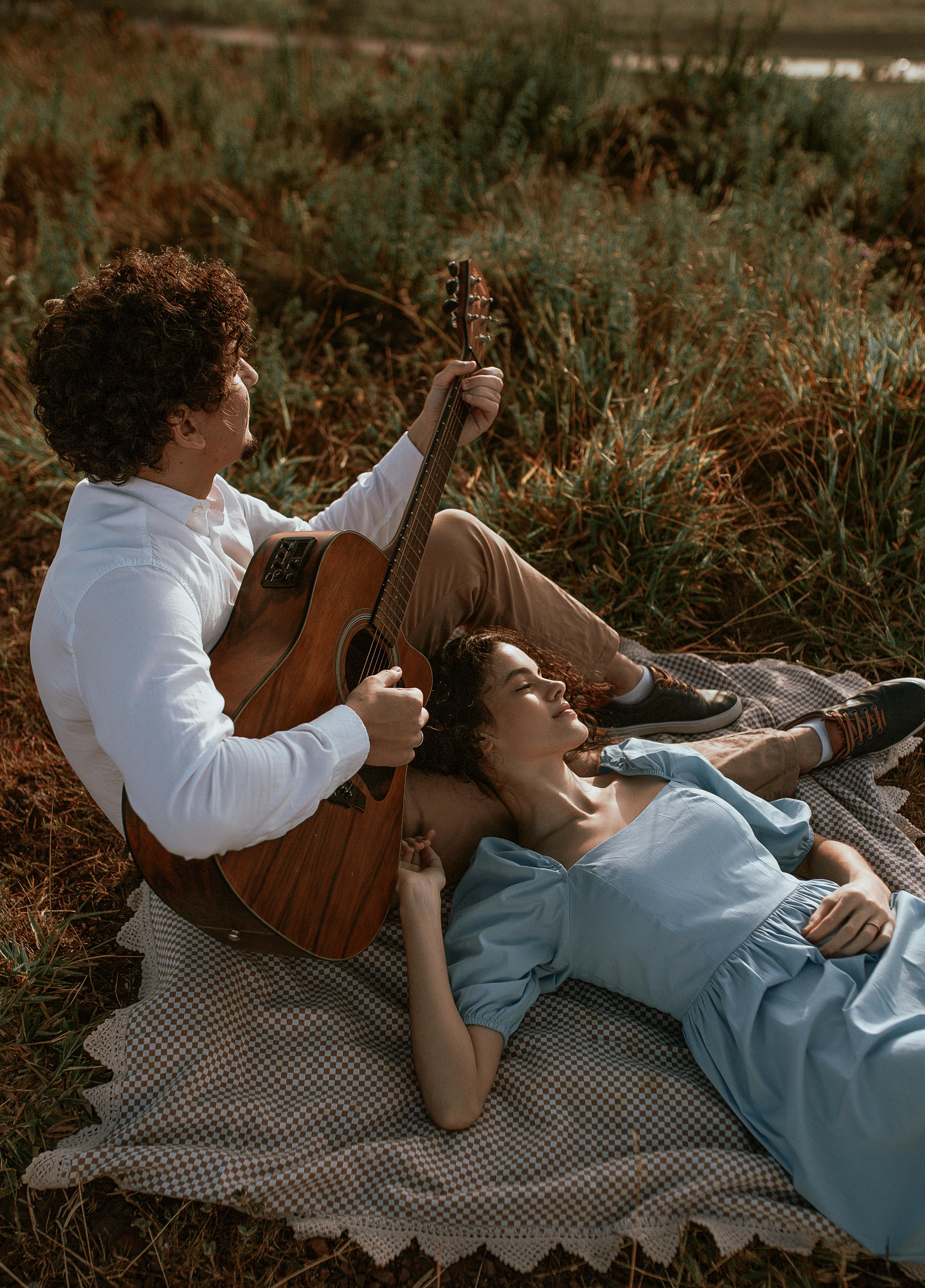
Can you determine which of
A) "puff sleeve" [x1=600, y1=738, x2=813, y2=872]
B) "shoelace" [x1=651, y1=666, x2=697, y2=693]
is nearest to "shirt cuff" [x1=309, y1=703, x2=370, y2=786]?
"puff sleeve" [x1=600, y1=738, x2=813, y2=872]

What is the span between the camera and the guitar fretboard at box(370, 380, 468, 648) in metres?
2.27

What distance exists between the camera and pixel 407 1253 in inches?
75.2

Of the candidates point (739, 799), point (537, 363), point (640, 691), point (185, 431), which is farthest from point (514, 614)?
point (537, 363)

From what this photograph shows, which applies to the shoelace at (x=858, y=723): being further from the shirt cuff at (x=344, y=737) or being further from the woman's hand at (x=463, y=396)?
the shirt cuff at (x=344, y=737)

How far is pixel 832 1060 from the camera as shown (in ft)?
5.89

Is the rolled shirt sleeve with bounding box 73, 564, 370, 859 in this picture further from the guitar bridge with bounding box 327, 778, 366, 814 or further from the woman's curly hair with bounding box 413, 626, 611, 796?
the woman's curly hair with bounding box 413, 626, 611, 796

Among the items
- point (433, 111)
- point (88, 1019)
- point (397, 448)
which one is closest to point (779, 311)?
point (397, 448)

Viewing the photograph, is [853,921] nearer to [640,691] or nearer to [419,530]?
[640,691]

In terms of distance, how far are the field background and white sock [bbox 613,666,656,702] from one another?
512 millimetres

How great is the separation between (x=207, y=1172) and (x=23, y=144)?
20.6ft

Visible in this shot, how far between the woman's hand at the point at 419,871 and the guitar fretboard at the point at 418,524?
0.46 metres

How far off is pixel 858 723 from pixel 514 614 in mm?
1054

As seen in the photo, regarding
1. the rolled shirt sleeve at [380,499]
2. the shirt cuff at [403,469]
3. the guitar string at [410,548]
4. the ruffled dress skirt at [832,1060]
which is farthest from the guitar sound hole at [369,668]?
the ruffled dress skirt at [832,1060]

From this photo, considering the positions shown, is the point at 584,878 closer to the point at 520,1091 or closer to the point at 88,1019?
the point at 520,1091
